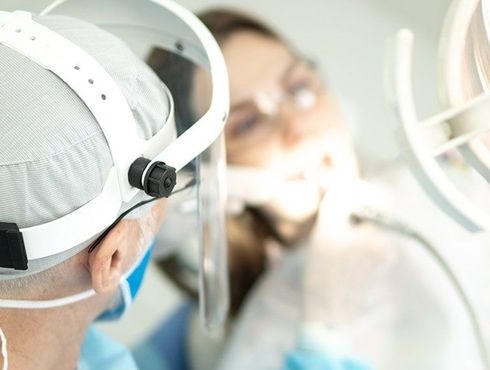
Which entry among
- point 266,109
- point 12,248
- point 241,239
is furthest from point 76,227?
point 241,239

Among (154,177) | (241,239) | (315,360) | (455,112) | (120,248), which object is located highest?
(455,112)

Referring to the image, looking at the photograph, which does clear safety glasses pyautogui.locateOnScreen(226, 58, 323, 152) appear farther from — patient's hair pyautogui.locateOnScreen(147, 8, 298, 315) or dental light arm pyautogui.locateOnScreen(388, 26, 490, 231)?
dental light arm pyautogui.locateOnScreen(388, 26, 490, 231)

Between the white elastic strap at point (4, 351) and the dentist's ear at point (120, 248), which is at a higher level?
the dentist's ear at point (120, 248)

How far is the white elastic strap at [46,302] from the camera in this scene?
0.87 m

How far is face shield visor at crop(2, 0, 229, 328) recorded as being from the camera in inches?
31.4

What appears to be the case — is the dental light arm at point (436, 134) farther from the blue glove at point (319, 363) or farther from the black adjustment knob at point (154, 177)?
the blue glove at point (319, 363)

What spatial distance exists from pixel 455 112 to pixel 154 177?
414 mm

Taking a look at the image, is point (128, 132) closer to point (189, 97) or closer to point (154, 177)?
point (154, 177)

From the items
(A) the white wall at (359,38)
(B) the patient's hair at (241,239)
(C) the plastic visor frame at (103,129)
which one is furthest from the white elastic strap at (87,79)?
(A) the white wall at (359,38)

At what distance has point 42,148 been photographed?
78 centimetres

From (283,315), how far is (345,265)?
0.24 meters

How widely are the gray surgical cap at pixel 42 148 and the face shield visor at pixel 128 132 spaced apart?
0.04ft

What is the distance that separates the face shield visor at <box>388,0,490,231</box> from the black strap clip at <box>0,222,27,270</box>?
1.73 feet

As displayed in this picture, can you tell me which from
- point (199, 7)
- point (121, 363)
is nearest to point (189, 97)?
point (121, 363)
